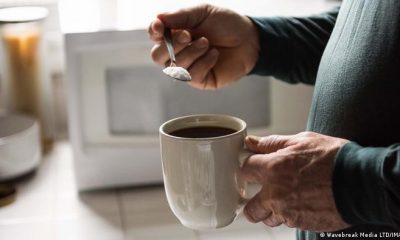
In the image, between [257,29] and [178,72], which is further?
[257,29]

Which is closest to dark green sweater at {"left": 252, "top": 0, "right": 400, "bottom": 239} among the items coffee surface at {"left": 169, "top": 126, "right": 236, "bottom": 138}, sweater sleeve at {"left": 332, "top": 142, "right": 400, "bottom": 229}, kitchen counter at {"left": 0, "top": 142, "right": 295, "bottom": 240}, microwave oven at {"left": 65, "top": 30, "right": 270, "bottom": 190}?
sweater sleeve at {"left": 332, "top": 142, "right": 400, "bottom": 229}

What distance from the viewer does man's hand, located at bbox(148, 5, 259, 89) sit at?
80 centimetres

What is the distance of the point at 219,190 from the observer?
2.01 ft

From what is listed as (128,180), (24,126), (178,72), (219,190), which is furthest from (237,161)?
(24,126)

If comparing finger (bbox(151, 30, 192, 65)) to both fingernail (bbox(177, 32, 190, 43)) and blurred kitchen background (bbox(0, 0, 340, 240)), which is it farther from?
blurred kitchen background (bbox(0, 0, 340, 240))

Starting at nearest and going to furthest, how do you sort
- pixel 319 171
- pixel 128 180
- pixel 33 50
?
pixel 319 171
pixel 128 180
pixel 33 50

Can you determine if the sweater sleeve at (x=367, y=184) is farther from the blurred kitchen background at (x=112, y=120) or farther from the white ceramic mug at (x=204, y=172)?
the blurred kitchen background at (x=112, y=120)

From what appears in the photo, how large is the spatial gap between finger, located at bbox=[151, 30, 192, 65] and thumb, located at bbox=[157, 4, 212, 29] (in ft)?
0.04

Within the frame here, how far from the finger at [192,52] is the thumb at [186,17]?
0.03m

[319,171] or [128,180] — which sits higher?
[319,171]

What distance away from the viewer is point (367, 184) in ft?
1.81

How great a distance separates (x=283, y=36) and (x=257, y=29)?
0.03 metres

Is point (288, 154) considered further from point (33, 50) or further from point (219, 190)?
point (33, 50)

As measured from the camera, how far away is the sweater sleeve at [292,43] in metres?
0.84
